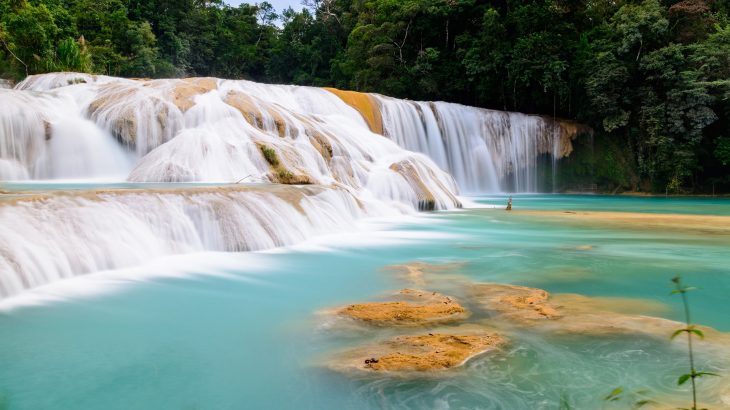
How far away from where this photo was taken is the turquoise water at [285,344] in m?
3.08

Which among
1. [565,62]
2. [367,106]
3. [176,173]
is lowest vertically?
[176,173]

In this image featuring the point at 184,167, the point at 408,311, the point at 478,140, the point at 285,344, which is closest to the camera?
the point at 285,344

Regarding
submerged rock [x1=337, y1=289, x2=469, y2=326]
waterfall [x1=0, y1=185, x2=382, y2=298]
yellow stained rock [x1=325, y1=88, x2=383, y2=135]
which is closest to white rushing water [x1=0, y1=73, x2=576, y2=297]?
waterfall [x1=0, y1=185, x2=382, y2=298]

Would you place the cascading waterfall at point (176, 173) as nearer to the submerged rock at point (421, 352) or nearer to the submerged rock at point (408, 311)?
the submerged rock at point (408, 311)

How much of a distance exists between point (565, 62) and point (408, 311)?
71.9 feet

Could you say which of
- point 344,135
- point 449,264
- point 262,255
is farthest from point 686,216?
point 262,255

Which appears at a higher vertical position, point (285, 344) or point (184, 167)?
point (184, 167)

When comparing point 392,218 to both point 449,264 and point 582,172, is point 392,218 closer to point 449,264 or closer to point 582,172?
point 449,264

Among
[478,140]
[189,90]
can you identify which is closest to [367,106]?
[478,140]

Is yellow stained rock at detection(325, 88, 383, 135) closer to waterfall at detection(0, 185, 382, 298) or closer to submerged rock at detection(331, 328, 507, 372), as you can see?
waterfall at detection(0, 185, 382, 298)

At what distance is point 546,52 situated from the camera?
24.1 metres

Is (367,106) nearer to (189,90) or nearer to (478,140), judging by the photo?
(478,140)

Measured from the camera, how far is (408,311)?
4.50m

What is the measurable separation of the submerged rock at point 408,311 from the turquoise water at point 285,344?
0.93 ft
